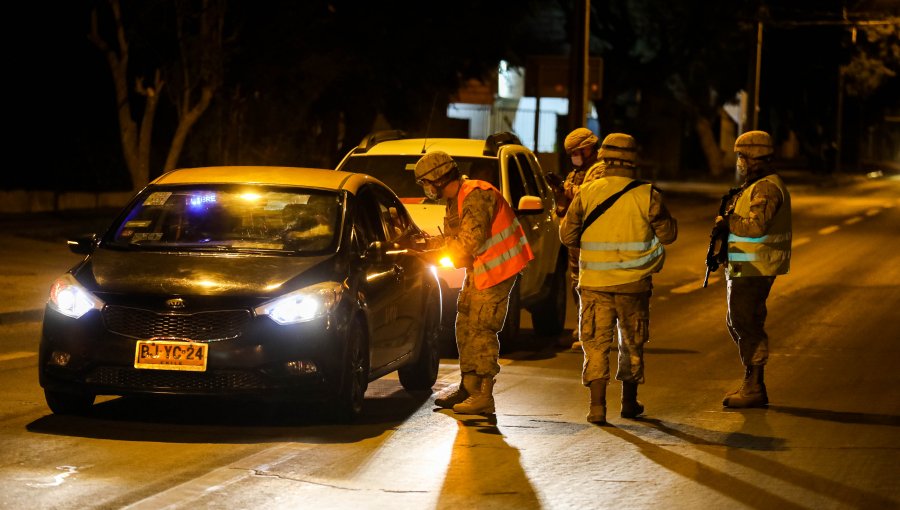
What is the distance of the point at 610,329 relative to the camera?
9773 mm

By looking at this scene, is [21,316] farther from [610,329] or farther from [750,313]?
[750,313]

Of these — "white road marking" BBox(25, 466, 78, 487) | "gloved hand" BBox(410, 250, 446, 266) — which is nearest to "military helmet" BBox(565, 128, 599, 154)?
"gloved hand" BBox(410, 250, 446, 266)

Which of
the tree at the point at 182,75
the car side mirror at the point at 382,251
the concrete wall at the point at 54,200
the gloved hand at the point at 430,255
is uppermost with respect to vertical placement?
the tree at the point at 182,75

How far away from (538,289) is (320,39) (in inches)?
688

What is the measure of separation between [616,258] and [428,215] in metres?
3.88

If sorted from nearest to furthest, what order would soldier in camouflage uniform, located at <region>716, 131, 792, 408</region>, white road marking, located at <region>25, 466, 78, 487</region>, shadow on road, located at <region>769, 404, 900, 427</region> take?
white road marking, located at <region>25, 466, 78, 487</region> < shadow on road, located at <region>769, 404, 900, 427</region> < soldier in camouflage uniform, located at <region>716, 131, 792, 408</region>

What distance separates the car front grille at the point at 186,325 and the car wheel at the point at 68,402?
0.57 metres

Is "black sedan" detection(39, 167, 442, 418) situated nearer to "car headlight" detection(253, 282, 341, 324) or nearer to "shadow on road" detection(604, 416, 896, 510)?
"car headlight" detection(253, 282, 341, 324)

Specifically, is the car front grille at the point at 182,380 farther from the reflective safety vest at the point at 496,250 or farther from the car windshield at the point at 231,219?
the reflective safety vest at the point at 496,250

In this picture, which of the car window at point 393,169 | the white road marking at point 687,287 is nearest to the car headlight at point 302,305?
the car window at point 393,169

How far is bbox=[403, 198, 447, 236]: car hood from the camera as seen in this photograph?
13195mm

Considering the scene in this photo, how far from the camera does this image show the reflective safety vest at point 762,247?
10.5 m

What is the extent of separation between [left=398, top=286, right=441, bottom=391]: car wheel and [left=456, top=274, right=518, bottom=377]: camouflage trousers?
84 centimetres

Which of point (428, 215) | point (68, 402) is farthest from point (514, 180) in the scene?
point (68, 402)
